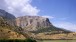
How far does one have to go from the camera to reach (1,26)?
151 metres

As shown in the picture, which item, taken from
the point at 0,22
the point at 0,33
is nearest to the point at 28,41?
the point at 0,33

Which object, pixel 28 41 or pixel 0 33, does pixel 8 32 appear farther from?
pixel 28 41

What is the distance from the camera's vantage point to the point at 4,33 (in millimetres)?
141250

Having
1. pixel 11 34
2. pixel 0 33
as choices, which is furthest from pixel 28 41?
pixel 11 34

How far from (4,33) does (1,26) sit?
1160cm

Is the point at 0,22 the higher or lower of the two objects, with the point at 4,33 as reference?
higher

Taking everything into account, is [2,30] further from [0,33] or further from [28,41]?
[28,41]

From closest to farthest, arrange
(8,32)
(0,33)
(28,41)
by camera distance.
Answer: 1. (28,41)
2. (0,33)
3. (8,32)

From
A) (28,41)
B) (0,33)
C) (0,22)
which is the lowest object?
(28,41)

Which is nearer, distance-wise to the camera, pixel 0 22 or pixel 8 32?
pixel 8 32

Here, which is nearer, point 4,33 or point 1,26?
point 4,33

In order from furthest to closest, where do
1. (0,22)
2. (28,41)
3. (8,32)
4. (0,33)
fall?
(0,22) < (8,32) < (0,33) < (28,41)

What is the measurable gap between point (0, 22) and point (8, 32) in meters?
15.5

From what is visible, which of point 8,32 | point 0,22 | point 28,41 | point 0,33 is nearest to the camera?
point 28,41
